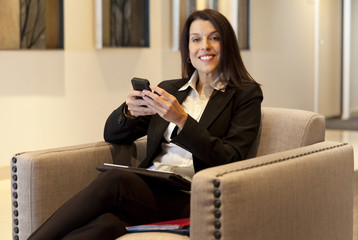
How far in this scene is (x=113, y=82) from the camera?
701 centimetres

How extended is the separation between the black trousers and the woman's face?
0.72m

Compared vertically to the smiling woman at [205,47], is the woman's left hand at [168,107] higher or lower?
lower

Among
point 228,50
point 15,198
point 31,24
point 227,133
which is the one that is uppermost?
point 31,24

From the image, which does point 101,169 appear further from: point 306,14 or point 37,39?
point 306,14

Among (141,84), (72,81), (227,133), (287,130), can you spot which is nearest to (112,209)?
(141,84)

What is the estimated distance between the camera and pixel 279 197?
7.41ft

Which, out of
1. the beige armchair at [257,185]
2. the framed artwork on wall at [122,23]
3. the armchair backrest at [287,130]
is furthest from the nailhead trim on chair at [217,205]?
the framed artwork on wall at [122,23]

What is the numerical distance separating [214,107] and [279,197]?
2.71 ft

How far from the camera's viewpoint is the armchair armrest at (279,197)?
2.11 meters

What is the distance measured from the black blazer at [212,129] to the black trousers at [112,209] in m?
0.24

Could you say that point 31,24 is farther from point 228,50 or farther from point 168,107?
point 168,107

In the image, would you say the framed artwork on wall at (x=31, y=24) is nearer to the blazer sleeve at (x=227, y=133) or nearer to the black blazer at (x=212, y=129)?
the black blazer at (x=212, y=129)

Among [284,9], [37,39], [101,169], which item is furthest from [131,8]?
[101,169]

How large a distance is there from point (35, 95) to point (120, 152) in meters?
3.35
